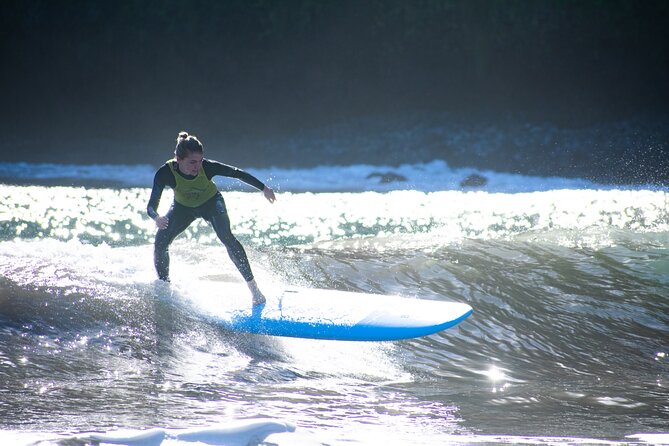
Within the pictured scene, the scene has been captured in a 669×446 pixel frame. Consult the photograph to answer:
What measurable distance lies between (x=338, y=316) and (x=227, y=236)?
1.48 meters

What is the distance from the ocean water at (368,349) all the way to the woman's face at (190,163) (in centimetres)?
144

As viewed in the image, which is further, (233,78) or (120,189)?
(233,78)

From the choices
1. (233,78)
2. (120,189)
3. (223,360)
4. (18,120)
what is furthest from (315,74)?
(223,360)

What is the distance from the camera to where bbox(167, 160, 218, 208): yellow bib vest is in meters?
8.46

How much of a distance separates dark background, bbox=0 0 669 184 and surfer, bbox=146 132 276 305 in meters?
40.6

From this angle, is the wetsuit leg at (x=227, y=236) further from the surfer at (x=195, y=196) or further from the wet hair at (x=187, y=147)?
the wet hair at (x=187, y=147)

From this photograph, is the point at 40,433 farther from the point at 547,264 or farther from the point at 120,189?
the point at 120,189

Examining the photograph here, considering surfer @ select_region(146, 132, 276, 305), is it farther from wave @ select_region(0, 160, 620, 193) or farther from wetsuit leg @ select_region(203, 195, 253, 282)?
wave @ select_region(0, 160, 620, 193)

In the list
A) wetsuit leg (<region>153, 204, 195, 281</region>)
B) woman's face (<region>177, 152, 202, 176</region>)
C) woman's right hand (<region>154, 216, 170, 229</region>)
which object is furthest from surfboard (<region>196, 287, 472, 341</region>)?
woman's face (<region>177, 152, 202, 176</region>)

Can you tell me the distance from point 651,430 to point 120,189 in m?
30.8

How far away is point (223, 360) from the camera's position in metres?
7.40

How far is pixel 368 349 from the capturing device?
7879mm

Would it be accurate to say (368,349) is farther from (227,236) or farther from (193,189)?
(193,189)

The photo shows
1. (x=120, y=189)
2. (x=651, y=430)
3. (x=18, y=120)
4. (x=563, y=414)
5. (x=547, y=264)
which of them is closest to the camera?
(x=651, y=430)
